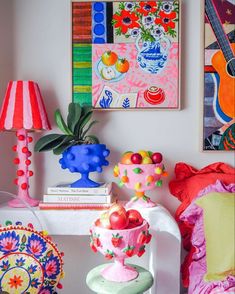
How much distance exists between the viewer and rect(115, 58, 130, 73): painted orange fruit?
Answer: 1.85m

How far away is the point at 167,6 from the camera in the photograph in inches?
72.3

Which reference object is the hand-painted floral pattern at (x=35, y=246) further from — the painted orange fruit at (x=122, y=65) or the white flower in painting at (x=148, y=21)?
the white flower in painting at (x=148, y=21)

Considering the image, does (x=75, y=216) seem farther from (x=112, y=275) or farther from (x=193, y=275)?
(x=193, y=275)

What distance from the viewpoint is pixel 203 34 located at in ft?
6.03

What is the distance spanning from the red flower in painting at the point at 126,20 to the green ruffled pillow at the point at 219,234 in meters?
0.84

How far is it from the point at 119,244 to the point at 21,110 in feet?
2.31

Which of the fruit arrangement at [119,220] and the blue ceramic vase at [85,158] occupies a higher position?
the blue ceramic vase at [85,158]

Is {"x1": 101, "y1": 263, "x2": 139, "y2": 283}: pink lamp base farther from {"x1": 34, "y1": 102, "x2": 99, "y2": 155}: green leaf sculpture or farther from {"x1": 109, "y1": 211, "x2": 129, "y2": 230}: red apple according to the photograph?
{"x1": 34, "y1": 102, "x2": 99, "y2": 155}: green leaf sculpture

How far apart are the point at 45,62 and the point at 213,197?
980 millimetres

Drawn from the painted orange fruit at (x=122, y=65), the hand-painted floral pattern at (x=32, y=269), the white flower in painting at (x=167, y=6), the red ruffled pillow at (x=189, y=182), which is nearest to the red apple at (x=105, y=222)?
the hand-painted floral pattern at (x=32, y=269)

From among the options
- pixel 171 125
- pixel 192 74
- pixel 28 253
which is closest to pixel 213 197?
pixel 171 125

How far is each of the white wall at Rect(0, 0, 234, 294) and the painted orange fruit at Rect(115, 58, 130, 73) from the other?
0.64 feet

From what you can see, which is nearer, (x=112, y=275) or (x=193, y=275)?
(x=112, y=275)

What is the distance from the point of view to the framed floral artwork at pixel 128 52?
1843 mm
